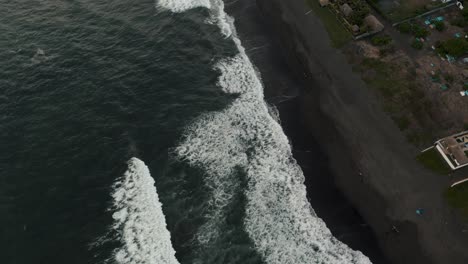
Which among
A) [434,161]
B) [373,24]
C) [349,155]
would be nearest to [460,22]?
[373,24]

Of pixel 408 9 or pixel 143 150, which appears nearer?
pixel 143 150

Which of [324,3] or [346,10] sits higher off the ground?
[346,10]

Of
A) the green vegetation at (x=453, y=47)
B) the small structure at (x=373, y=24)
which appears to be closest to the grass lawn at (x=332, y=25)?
the small structure at (x=373, y=24)

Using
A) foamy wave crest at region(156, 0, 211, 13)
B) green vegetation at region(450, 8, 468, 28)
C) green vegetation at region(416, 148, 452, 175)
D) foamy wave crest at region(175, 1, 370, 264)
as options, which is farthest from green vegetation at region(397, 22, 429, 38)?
foamy wave crest at region(156, 0, 211, 13)

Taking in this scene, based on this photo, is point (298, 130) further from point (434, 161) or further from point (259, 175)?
point (434, 161)

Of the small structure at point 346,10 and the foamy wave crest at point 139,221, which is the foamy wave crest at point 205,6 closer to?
the small structure at point 346,10

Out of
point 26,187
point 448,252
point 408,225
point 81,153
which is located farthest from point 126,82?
point 448,252

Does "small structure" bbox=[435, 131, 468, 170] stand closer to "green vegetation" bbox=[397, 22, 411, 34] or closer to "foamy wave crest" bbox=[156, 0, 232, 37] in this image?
"green vegetation" bbox=[397, 22, 411, 34]
